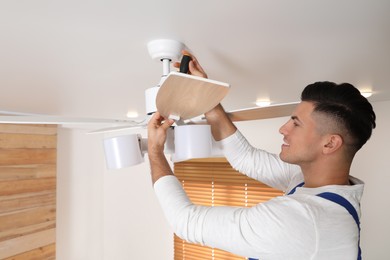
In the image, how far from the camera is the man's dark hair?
0.97 m

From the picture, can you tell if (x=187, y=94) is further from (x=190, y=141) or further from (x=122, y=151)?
(x=122, y=151)

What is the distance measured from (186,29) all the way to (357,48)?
630 mm

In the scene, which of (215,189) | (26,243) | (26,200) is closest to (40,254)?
(26,243)

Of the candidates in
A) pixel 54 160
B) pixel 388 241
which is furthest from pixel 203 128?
pixel 54 160

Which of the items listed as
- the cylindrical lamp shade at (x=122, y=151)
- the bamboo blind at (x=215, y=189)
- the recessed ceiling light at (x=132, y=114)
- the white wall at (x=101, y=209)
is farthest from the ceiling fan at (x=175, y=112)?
the white wall at (x=101, y=209)

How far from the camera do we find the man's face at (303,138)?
998 millimetres

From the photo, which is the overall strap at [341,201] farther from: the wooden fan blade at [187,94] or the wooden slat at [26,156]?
the wooden slat at [26,156]

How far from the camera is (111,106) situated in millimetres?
2414

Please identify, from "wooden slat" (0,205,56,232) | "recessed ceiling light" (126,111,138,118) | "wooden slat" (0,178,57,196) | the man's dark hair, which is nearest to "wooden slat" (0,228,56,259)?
"wooden slat" (0,205,56,232)

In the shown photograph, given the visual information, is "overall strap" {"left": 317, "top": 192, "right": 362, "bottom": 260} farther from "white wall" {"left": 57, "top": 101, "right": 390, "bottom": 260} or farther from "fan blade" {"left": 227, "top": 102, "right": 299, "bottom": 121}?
"white wall" {"left": 57, "top": 101, "right": 390, "bottom": 260}

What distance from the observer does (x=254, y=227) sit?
0.83 meters

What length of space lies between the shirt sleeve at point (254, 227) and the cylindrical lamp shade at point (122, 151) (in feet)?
0.66

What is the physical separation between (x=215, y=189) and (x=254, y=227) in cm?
257

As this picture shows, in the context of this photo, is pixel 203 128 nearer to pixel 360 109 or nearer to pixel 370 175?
pixel 360 109
